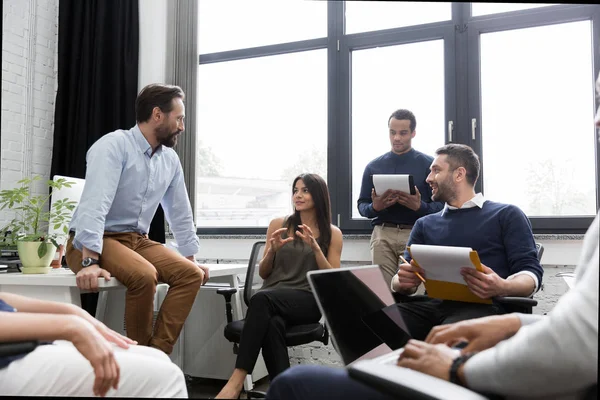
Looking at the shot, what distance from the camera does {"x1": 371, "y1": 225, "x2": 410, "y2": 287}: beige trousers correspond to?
2.69m

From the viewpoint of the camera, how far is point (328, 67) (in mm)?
3182

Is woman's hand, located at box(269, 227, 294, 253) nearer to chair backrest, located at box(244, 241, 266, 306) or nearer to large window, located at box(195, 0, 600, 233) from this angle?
chair backrest, located at box(244, 241, 266, 306)

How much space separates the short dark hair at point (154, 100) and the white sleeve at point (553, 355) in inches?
70.6

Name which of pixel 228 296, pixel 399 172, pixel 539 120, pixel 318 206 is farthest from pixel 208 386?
pixel 539 120

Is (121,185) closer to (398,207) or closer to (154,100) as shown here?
(154,100)

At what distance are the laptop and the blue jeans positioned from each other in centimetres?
3

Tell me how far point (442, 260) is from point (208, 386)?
1517 mm

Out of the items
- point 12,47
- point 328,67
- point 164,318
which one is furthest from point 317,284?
point 12,47

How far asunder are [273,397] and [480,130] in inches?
92.7

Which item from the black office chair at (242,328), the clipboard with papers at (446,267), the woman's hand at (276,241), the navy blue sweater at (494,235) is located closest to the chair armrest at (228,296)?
the black office chair at (242,328)

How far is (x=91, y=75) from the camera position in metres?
3.57

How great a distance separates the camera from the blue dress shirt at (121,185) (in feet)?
6.35

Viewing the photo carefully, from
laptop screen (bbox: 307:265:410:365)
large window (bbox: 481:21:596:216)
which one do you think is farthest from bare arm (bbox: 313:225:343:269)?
large window (bbox: 481:21:596:216)

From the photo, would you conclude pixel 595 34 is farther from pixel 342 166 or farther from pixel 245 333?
pixel 245 333
